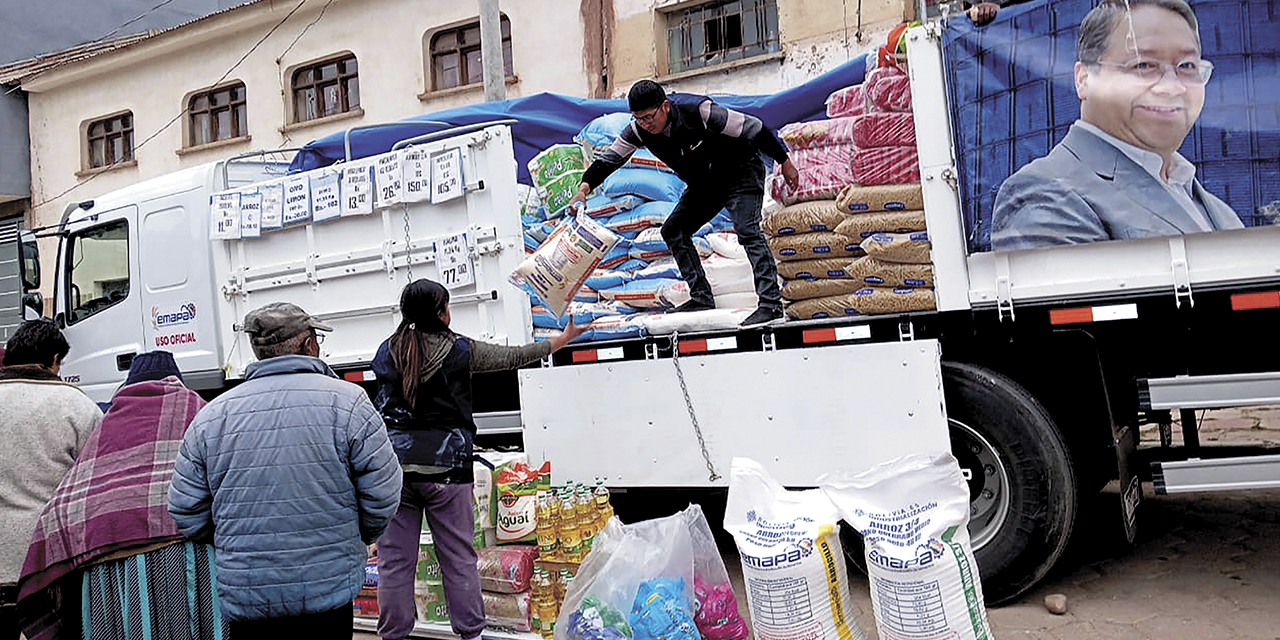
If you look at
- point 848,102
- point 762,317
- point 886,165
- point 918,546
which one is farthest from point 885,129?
point 918,546

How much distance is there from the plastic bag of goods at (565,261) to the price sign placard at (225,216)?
256cm

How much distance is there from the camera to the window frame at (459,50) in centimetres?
1382

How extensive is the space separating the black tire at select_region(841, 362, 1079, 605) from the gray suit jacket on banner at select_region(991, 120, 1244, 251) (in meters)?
0.67

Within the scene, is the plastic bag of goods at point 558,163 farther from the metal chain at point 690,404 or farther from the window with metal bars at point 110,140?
the window with metal bars at point 110,140

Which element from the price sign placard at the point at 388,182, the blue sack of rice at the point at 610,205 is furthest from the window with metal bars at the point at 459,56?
the blue sack of rice at the point at 610,205

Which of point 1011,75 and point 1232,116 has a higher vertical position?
point 1011,75

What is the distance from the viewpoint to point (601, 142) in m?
5.96

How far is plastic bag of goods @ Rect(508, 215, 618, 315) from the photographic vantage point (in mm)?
4801

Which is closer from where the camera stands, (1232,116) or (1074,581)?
(1232,116)

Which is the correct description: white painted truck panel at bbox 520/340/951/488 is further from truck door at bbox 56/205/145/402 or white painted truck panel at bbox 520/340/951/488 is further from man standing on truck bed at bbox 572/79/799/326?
truck door at bbox 56/205/145/402

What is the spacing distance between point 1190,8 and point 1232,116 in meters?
0.43

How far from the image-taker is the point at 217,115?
1655cm

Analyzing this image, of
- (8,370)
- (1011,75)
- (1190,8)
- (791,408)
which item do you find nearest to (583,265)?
(791,408)

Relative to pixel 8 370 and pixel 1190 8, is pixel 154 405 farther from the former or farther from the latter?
pixel 1190 8
